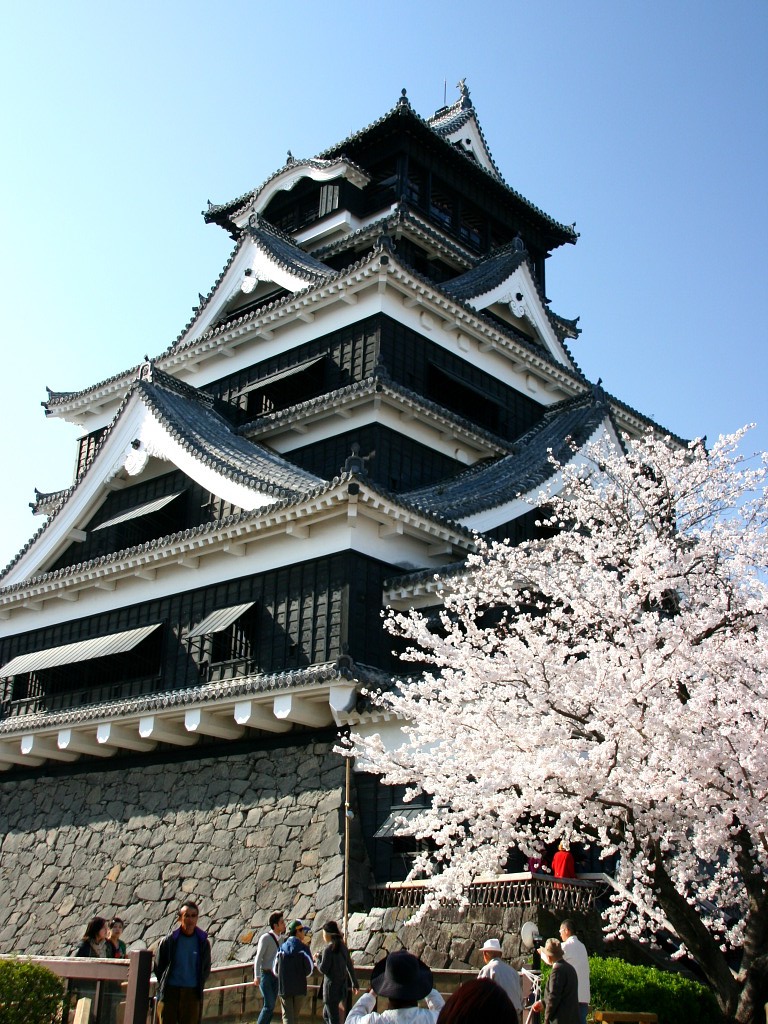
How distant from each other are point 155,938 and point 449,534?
7.61 meters

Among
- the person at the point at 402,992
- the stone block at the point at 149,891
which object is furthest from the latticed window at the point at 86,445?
the person at the point at 402,992

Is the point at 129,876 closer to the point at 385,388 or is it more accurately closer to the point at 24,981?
the point at 24,981

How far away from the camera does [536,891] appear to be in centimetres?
1177

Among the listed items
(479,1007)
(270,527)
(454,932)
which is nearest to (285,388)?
(270,527)

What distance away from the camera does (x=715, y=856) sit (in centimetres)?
998

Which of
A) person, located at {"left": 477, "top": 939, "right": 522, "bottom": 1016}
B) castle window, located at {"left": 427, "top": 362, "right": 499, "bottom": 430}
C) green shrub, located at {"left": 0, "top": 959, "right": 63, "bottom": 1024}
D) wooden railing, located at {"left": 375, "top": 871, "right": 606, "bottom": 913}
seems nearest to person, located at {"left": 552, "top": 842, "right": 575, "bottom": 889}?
wooden railing, located at {"left": 375, "top": 871, "right": 606, "bottom": 913}

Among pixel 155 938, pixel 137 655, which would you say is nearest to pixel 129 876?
pixel 155 938

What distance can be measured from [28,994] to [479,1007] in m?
7.19

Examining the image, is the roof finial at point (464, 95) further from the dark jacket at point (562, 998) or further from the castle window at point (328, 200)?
the dark jacket at point (562, 998)

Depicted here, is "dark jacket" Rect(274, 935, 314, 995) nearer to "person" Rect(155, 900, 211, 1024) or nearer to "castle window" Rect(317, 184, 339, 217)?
"person" Rect(155, 900, 211, 1024)

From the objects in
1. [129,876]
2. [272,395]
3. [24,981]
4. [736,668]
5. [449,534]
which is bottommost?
[24,981]

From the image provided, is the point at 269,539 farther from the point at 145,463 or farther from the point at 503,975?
the point at 503,975

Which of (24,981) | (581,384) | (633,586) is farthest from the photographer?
(581,384)

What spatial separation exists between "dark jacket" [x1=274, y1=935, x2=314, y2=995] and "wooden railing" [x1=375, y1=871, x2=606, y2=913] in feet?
9.22
